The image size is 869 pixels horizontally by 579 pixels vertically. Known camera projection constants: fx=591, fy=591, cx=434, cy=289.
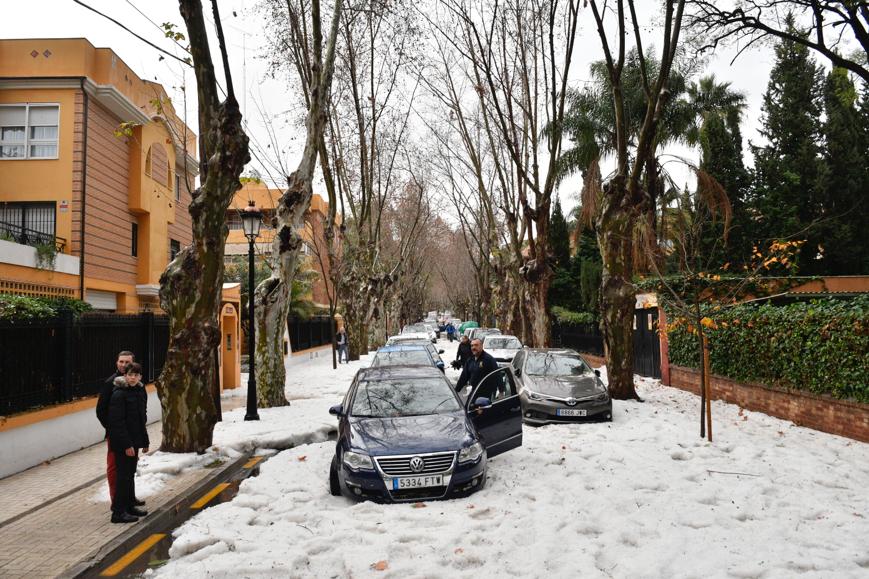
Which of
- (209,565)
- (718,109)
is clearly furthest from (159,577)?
(718,109)

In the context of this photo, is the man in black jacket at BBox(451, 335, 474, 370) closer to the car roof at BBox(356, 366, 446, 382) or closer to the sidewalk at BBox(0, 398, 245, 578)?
the car roof at BBox(356, 366, 446, 382)

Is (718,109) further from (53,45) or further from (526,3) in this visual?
(53,45)

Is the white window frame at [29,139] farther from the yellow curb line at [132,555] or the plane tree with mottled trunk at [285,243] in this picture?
the yellow curb line at [132,555]

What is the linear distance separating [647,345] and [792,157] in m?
24.9

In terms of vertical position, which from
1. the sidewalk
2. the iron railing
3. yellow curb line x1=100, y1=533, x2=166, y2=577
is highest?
the iron railing

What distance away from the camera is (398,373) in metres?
8.45

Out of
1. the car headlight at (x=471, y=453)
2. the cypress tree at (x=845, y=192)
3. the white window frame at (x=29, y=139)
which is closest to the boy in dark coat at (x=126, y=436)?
the car headlight at (x=471, y=453)

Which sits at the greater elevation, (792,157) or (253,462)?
(792,157)

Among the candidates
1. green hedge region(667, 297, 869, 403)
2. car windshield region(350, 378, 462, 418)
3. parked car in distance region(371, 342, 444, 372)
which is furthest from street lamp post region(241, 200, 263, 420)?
green hedge region(667, 297, 869, 403)

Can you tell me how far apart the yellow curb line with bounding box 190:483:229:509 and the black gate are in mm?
13908

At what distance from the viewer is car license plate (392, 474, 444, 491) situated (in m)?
6.14

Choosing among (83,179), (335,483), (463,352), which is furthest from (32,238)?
(335,483)

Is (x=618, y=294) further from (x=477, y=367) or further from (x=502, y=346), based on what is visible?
(x=502, y=346)

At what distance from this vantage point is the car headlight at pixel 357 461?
20.5 feet
